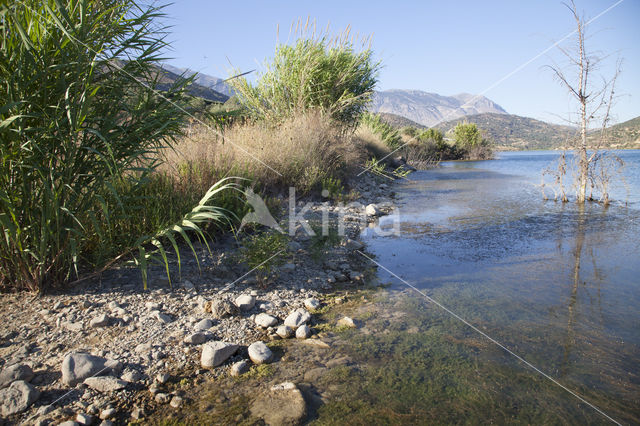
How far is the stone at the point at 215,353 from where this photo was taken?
249 centimetres

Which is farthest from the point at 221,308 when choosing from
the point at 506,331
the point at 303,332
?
the point at 506,331

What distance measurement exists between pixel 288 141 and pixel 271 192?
124cm

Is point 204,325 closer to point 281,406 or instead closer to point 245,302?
point 245,302

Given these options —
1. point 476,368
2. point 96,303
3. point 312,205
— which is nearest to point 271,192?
point 312,205

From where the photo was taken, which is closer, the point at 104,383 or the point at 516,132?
the point at 104,383

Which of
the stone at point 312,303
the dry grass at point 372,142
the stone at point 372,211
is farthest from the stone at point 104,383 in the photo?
the dry grass at point 372,142

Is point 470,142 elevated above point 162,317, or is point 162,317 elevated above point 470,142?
point 470,142

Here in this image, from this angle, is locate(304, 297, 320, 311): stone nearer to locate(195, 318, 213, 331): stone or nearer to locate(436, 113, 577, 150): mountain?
locate(195, 318, 213, 331): stone

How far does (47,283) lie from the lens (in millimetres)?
3137

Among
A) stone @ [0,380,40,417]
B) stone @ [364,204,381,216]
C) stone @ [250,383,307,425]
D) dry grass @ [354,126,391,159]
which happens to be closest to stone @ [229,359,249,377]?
stone @ [250,383,307,425]

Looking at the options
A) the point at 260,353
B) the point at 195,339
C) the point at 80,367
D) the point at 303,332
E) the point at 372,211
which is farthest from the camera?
the point at 372,211

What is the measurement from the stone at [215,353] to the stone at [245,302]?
0.66 meters

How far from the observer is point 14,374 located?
218 cm

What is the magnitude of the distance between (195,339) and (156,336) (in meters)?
0.31
